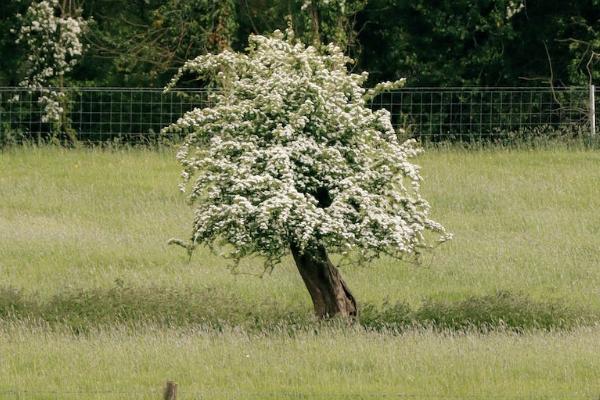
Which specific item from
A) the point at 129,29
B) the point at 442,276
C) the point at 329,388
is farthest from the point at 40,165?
the point at 329,388

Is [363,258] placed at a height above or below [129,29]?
below

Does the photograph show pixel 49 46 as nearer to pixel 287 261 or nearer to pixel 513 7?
pixel 513 7

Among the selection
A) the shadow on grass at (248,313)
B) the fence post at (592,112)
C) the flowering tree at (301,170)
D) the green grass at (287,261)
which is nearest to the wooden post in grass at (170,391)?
the flowering tree at (301,170)

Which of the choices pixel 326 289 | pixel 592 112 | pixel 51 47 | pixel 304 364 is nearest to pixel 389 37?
pixel 592 112

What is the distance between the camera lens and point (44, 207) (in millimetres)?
22219

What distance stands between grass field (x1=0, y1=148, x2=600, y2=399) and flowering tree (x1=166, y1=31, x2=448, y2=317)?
87 cm

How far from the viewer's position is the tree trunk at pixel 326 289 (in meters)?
14.2

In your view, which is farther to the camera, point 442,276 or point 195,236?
point 442,276

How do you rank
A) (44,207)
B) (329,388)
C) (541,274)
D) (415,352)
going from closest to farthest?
(329,388) < (415,352) < (541,274) < (44,207)

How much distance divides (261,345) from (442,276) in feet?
17.4

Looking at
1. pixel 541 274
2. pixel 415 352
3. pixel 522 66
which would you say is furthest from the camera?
pixel 522 66

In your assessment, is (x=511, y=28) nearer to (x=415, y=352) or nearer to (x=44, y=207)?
(x=44, y=207)

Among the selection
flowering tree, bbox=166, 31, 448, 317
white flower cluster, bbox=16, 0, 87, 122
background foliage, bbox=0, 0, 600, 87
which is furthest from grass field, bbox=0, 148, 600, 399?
background foliage, bbox=0, 0, 600, 87

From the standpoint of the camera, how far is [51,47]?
2970 centimetres
